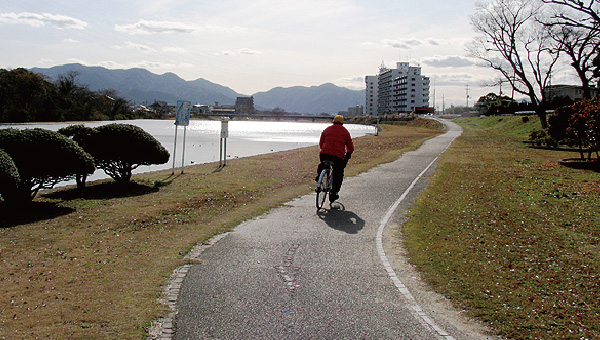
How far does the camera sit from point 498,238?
29.1 ft

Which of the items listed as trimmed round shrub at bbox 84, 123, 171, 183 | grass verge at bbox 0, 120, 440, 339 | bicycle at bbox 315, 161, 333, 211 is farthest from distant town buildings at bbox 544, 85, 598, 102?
grass verge at bbox 0, 120, 440, 339

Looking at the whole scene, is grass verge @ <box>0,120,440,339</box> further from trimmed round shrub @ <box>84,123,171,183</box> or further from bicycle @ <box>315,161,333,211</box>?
bicycle @ <box>315,161,333,211</box>

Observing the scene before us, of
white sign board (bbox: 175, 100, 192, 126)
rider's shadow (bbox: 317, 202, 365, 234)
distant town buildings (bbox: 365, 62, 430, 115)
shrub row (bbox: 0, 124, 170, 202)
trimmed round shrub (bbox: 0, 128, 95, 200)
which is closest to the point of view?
rider's shadow (bbox: 317, 202, 365, 234)

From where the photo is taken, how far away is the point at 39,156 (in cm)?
1234

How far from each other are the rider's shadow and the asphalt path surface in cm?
2

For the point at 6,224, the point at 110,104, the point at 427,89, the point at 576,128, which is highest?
the point at 427,89

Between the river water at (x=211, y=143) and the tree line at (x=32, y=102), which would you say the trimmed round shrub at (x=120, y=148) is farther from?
the tree line at (x=32, y=102)

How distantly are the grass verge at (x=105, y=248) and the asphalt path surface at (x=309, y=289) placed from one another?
56 centimetres

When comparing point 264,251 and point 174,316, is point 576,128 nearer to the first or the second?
point 264,251

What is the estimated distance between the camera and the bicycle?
11.1 metres

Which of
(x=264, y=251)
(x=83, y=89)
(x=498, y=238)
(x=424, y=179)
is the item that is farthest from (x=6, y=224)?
(x=83, y=89)

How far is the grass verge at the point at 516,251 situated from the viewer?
5.25 meters

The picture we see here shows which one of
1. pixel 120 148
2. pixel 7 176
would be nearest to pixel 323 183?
pixel 7 176

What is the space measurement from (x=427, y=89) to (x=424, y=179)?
165686 millimetres
